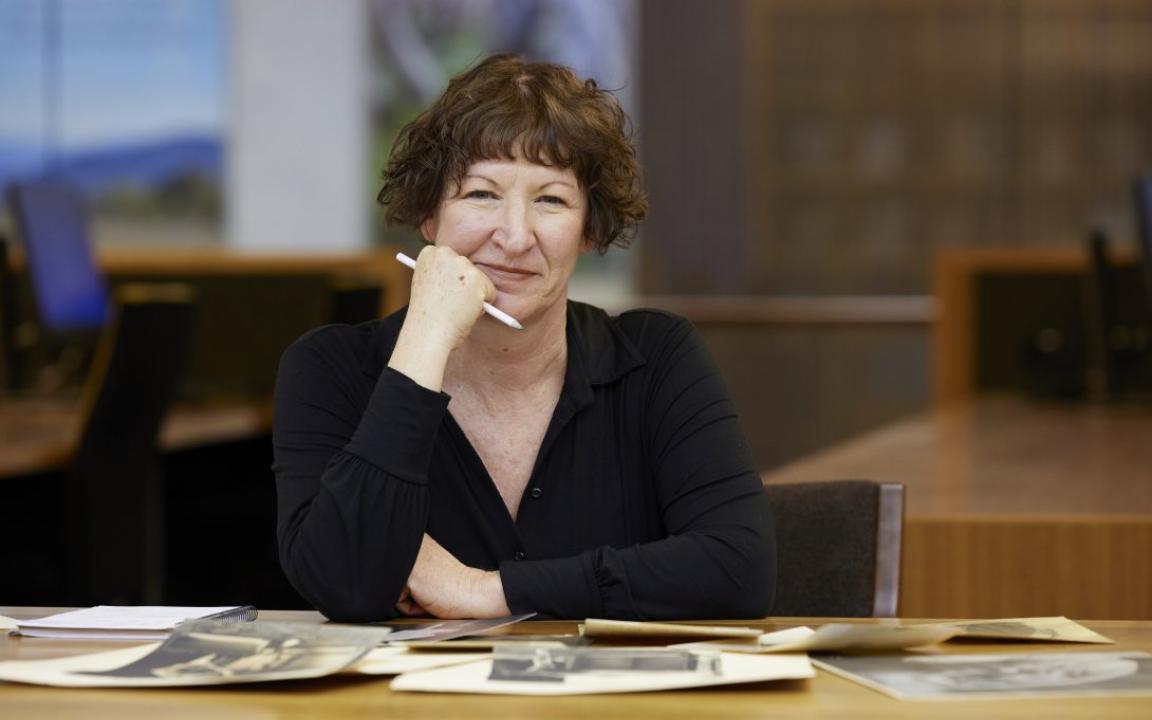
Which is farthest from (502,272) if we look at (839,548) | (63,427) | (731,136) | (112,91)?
(112,91)

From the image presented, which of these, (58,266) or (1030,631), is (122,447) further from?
(1030,631)

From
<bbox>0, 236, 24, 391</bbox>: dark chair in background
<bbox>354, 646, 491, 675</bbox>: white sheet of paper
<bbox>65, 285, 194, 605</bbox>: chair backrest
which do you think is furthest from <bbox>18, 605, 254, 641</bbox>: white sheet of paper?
<bbox>0, 236, 24, 391</bbox>: dark chair in background

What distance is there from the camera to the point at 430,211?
1672mm

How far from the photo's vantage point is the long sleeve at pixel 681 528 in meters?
1.45

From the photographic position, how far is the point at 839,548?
1706 millimetres

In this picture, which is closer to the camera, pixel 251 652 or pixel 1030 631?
pixel 251 652

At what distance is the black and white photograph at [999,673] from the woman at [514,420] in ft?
1.10

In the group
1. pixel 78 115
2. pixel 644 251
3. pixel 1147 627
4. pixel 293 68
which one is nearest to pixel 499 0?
pixel 293 68

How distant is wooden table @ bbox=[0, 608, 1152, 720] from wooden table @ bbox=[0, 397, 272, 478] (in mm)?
1615

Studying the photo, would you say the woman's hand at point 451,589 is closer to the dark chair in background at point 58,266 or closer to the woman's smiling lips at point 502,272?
the woman's smiling lips at point 502,272

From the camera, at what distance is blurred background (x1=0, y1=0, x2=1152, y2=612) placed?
6965 millimetres

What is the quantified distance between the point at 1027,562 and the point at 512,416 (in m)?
0.80

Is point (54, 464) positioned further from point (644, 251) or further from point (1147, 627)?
point (644, 251)

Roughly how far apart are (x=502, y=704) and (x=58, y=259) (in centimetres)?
306
